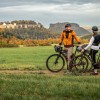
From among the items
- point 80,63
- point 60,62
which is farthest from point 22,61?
point 80,63

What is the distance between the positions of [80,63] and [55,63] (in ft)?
3.41

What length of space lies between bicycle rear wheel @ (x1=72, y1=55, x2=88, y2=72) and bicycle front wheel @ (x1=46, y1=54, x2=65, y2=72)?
538 millimetres

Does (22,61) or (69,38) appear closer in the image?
(69,38)

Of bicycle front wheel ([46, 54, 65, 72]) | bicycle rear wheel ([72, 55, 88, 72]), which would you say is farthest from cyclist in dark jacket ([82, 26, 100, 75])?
bicycle front wheel ([46, 54, 65, 72])

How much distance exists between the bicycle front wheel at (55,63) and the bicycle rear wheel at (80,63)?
0.54 meters

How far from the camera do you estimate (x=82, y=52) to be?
596 inches

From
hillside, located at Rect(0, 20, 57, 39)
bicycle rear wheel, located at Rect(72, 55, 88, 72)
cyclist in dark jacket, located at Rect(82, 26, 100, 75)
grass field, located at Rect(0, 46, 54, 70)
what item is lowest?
grass field, located at Rect(0, 46, 54, 70)

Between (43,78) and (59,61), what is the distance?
2922mm

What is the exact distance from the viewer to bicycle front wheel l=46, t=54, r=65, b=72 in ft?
50.4

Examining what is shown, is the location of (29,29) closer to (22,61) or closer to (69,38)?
(22,61)

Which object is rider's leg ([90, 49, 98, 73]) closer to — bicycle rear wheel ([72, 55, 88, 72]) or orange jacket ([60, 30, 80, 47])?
bicycle rear wheel ([72, 55, 88, 72])

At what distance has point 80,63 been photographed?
15.1 metres

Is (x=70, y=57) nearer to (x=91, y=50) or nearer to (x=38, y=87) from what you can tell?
(x=91, y=50)

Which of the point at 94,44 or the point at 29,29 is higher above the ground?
the point at 29,29
